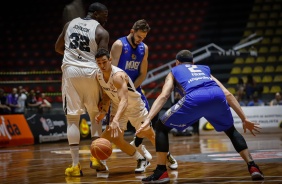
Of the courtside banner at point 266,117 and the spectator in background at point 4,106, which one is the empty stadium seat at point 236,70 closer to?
the courtside banner at point 266,117

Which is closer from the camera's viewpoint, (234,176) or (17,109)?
(234,176)

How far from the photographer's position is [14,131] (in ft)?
44.9

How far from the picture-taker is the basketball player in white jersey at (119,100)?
5758mm

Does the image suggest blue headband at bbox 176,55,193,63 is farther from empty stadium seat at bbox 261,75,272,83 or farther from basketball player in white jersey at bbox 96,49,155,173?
empty stadium seat at bbox 261,75,272,83

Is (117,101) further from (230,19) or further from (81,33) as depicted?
(230,19)

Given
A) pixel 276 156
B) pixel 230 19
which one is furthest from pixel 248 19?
pixel 276 156

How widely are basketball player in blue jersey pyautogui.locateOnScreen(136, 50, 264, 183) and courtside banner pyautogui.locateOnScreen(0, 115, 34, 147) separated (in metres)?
8.63

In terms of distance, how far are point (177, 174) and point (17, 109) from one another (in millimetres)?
11221

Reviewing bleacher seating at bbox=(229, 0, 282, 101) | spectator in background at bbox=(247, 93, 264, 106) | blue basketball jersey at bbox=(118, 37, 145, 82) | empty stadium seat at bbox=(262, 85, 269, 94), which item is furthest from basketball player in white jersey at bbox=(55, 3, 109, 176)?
empty stadium seat at bbox=(262, 85, 269, 94)

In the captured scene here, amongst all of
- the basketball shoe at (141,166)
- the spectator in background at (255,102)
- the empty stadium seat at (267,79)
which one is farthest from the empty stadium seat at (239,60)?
the basketball shoe at (141,166)

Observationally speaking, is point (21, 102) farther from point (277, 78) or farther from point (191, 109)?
point (191, 109)

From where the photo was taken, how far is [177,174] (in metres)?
6.00

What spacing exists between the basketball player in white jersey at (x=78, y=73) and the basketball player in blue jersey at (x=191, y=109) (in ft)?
3.81

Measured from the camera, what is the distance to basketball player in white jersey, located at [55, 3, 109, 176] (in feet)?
20.2
